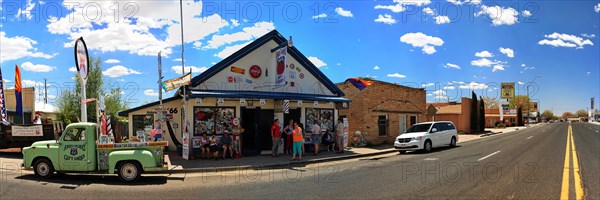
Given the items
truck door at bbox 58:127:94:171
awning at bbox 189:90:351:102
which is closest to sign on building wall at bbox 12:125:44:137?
awning at bbox 189:90:351:102

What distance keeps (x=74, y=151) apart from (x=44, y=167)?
3.44ft

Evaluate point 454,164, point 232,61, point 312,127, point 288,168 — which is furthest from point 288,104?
point 454,164

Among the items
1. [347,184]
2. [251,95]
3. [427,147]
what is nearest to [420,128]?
[427,147]

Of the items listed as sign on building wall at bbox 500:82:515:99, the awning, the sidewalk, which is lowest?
the sidewalk

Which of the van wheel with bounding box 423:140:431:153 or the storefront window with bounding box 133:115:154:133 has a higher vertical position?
the storefront window with bounding box 133:115:154:133

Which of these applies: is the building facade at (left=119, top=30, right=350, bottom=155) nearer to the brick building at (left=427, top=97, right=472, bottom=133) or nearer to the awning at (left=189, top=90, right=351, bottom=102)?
the awning at (left=189, top=90, right=351, bottom=102)

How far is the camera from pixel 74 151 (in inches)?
425

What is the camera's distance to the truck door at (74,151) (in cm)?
1074

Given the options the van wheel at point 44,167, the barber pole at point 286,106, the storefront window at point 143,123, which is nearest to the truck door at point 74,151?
the van wheel at point 44,167

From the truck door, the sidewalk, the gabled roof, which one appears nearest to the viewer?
the truck door

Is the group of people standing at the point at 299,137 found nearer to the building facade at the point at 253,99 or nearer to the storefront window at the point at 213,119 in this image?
the building facade at the point at 253,99

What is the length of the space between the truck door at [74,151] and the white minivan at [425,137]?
1349cm

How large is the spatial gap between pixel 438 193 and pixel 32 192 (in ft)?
29.4

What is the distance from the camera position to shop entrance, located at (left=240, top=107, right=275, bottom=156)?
16906 mm
